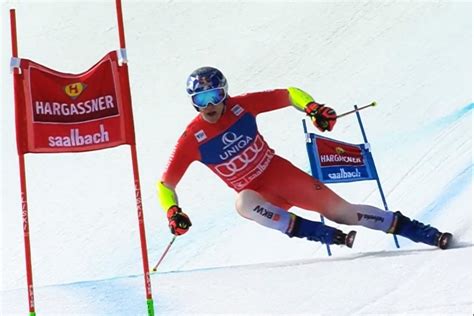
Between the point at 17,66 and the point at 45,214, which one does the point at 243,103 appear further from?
the point at 45,214

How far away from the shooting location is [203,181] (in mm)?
9008

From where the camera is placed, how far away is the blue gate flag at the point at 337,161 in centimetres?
647

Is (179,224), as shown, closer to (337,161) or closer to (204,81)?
(204,81)

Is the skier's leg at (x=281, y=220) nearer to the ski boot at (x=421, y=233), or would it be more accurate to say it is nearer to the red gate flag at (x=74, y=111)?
the ski boot at (x=421, y=233)

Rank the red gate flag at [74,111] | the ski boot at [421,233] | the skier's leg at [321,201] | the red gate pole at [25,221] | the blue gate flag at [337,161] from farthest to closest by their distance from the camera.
Answer: the blue gate flag at [337,161]
the skier's leg at [321,201]
the ski boot at [421,233]
the red gate flag at [74,111]
the red gate pole at [25,221]

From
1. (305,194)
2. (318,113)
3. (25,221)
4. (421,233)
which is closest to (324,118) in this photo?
(318,113)

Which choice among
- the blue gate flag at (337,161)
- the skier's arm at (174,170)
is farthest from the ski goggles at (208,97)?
the blue gate flag at (337,161)

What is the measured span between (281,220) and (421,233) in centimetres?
89

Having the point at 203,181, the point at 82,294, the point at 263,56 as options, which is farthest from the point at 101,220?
the point at 263,56

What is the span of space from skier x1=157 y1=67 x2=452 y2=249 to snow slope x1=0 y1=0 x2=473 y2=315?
9.6 inches

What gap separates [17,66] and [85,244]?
3292mm

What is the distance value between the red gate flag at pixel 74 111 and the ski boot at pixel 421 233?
5.99 feet

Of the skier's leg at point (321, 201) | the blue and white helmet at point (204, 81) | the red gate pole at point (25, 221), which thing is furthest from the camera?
the skier's leg at point (321, 201)

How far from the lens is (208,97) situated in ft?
17.3
